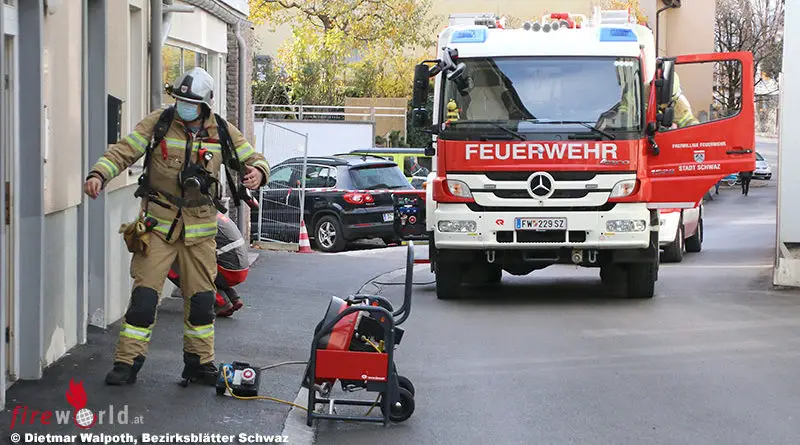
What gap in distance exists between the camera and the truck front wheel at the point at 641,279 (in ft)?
47.1

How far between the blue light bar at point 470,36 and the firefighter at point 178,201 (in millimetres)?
6529

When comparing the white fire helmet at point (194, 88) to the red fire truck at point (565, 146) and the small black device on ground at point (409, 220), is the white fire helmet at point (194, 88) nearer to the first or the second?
the red fire truck at point (565, 146)

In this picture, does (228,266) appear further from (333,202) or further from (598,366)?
(333,202)

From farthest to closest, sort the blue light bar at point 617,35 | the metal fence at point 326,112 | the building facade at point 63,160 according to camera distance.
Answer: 1. the metal fence at point 326,112
2. the blue light bar at point 617,35
3. the building facade at point 63,160

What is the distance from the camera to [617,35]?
14.1 metres

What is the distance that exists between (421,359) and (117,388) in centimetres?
307

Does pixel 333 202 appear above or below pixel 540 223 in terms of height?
below

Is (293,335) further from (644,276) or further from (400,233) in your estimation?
(400,233)

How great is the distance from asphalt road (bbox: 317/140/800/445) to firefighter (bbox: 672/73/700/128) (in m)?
1.95

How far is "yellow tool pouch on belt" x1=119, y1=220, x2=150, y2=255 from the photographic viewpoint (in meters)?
7.83

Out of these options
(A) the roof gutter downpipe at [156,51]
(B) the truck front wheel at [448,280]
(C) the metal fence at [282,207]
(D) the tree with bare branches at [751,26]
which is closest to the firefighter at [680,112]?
(B) the truck front wheel at [448,280]

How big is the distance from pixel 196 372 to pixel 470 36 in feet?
23.4

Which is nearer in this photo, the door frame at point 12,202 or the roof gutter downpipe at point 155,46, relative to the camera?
the door frame at point 12,202

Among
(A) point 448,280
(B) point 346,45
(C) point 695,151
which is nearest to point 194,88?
(A) point 448,280
